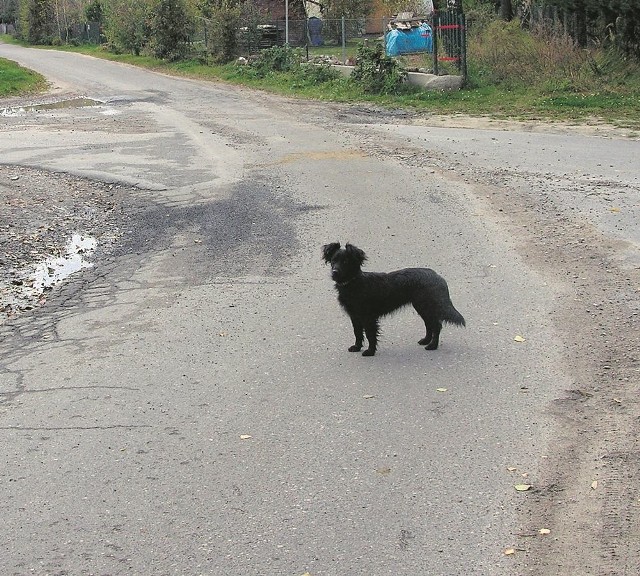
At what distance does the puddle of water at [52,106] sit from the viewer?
26316 mm

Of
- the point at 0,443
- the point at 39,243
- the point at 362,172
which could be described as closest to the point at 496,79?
the point at 362,172

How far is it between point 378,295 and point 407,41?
80.6ft

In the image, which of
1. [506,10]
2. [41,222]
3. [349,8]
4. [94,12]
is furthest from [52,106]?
[94,12]

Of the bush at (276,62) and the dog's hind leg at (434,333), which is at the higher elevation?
the bush at (276,62)

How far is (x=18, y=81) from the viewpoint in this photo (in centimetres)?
3562

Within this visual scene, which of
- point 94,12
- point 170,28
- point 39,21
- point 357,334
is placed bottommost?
point 357,334

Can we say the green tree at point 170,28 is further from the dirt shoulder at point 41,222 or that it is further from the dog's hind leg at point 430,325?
the dog's hind leg at point 430,325

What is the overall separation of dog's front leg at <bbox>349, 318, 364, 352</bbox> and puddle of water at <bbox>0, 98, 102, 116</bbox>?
2125cm

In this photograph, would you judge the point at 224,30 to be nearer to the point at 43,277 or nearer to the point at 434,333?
the point at 43,277

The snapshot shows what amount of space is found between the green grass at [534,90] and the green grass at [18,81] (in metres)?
11.1

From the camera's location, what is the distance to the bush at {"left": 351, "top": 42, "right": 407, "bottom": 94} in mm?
24859

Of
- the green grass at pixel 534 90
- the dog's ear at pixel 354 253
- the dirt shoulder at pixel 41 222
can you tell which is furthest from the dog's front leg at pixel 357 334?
the green grass at pixel 534 90

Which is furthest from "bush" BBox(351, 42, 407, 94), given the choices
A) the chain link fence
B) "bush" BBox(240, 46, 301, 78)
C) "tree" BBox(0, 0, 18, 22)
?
"tree" BBox(0, 0, 18, 22)

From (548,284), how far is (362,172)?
633cm
